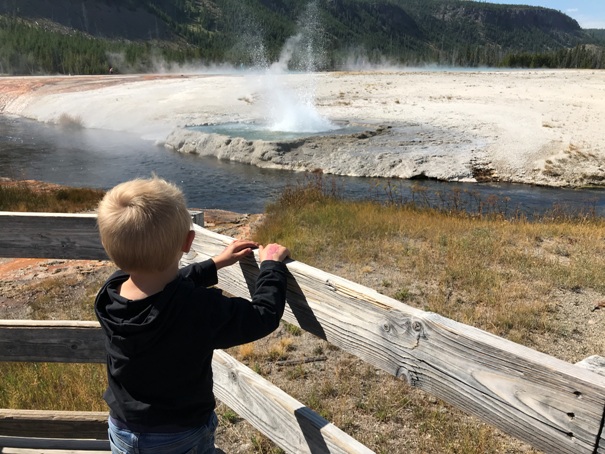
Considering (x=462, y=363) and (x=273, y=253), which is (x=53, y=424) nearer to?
(x=273, y=253)

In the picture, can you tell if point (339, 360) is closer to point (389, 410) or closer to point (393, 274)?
point (389, 410)

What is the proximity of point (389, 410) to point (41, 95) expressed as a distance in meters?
46.9

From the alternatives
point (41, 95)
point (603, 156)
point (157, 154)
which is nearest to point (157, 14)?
point (41, 95)

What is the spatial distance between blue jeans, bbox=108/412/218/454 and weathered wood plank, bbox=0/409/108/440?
37.0 inches

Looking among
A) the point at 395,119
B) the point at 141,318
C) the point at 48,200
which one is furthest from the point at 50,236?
the point at 395,119

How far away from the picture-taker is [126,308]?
6.37 feet

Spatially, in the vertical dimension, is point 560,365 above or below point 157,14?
below

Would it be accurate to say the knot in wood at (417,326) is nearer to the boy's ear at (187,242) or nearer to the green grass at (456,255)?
the boy's ear at (187,242)

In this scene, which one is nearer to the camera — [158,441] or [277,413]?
[158,441]

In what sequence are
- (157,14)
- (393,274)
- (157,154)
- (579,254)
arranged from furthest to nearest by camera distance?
(157,14) < (157,154) < (579,254) < (393,274)

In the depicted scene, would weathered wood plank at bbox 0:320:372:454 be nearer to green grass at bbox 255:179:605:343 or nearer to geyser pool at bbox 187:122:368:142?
green grass at bbox 255:179:605:343

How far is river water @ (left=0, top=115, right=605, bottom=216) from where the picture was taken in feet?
49.5

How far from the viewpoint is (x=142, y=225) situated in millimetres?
1849

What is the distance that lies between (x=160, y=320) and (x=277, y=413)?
86cm
